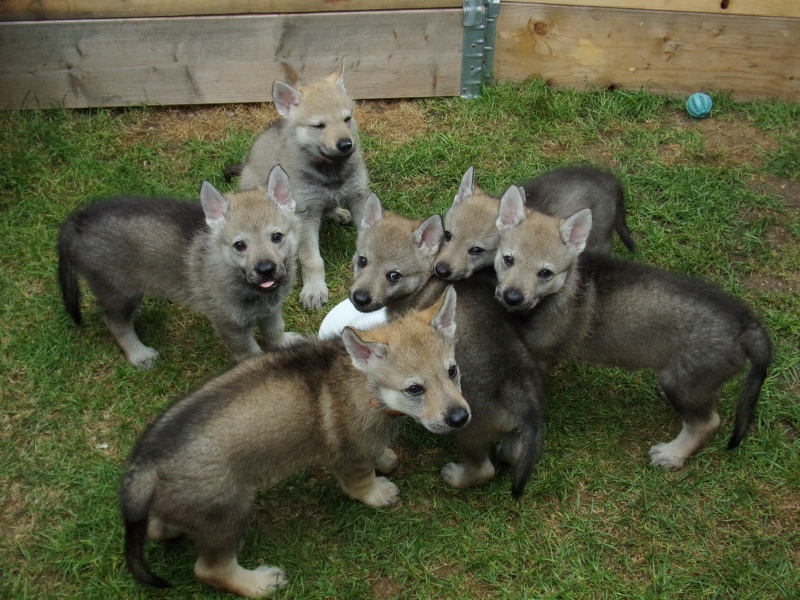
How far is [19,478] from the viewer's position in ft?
16.0

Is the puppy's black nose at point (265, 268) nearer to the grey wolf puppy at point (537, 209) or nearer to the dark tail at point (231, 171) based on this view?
the grey wolf puppy at point (537, 209)

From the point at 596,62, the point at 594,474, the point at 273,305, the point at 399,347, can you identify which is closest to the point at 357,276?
the point at 273,305

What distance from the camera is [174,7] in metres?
7.08

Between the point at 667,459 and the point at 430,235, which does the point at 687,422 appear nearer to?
the point at 667,459

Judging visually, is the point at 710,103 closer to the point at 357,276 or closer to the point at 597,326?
the point at 597,326

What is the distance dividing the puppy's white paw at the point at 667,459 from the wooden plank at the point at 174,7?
4.55 m

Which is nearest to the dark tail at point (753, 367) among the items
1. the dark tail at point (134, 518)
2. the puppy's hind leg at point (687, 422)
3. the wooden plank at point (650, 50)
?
the puppy's hind leg at point (687, 422)

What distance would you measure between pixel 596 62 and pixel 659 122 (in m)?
0.87

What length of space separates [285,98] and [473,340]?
3.08 m

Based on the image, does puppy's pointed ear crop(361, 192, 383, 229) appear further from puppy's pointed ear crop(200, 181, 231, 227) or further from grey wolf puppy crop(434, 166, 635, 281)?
puppy's pointed ear crop(200, 181, 231, 227)

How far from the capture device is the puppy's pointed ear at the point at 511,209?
5.15 meters

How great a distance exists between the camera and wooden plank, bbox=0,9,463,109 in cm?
711

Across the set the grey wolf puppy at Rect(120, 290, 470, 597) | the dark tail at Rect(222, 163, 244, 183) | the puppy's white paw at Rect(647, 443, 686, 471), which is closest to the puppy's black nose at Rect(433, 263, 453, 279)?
the grey wolf puppy at Rect(120, 290, 470, 597)

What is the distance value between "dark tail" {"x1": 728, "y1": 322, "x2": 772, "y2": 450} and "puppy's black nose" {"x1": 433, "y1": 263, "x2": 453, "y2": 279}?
1.92m
